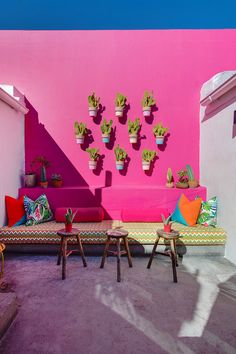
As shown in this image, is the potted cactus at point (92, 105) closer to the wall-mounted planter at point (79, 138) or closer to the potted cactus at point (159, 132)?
the wall-mounted planter at point (79, 138)

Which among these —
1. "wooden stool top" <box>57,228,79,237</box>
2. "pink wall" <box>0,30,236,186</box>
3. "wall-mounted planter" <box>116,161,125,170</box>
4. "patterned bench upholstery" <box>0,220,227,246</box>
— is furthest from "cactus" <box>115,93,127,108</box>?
"wooden stool top" <box>57,228,79,237</box>

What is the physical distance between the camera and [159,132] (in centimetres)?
526

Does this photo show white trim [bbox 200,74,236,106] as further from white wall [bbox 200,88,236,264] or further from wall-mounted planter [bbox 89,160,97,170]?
wall-mounted planter [bbox 89,160,97,170]

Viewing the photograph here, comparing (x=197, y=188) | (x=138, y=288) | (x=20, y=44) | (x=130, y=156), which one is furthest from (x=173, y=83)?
(x=138, y=288)

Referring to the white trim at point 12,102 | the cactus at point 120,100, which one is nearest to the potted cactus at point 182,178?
the cactus at point 120,100

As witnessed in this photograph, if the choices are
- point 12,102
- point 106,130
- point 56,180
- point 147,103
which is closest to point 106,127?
point 106,130

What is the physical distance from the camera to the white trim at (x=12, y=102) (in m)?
4.21

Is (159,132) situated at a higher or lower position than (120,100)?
lower

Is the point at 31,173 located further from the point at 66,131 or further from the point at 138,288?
the point at 138,288

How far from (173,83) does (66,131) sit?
2.23 meters

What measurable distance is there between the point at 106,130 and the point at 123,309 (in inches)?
132

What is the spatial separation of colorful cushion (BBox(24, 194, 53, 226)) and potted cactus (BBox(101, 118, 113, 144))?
155cm

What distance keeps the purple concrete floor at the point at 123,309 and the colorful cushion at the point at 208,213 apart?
2.26 ft

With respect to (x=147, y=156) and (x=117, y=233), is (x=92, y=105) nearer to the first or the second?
(x=147, y=156)
